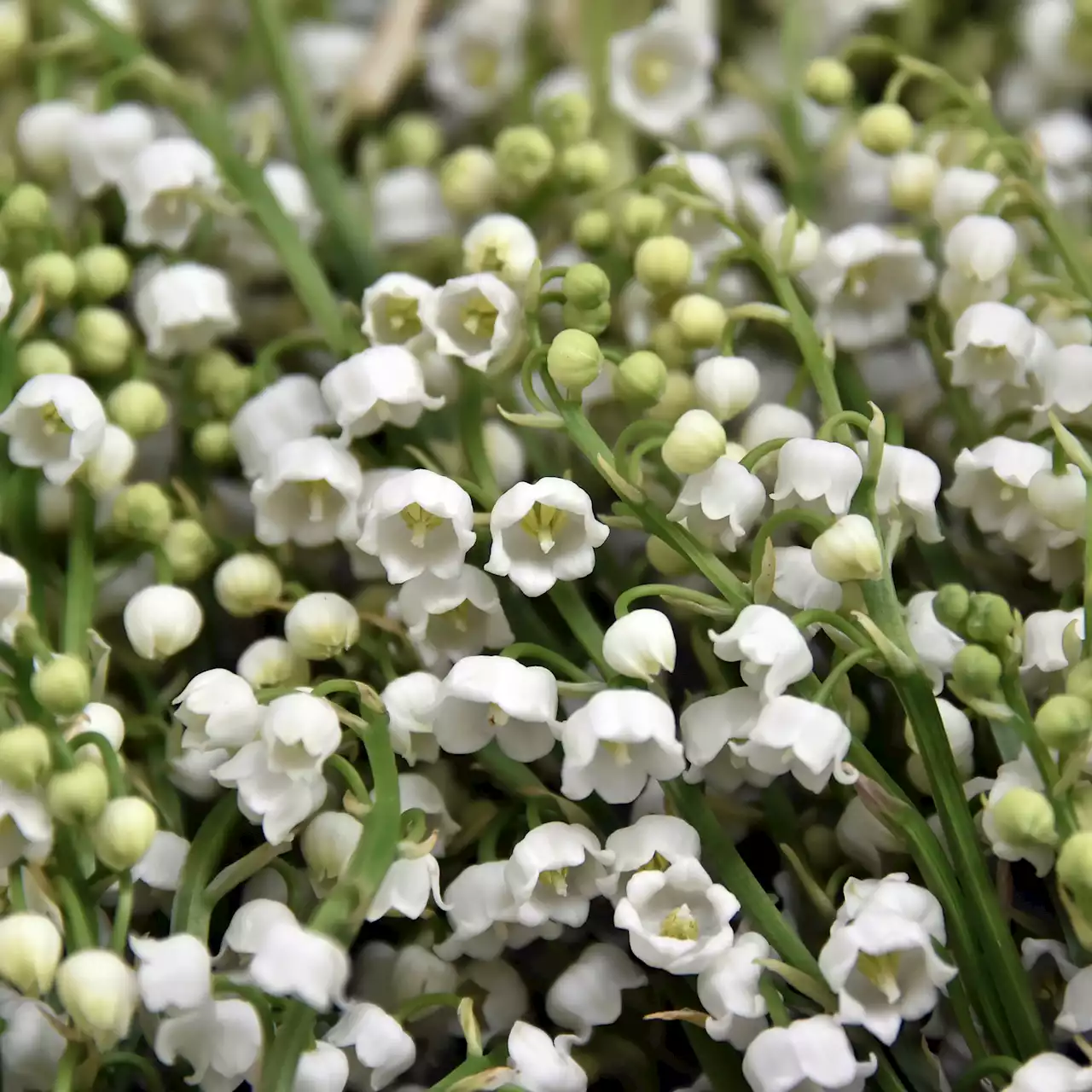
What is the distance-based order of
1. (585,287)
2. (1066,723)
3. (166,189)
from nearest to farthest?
(1066,723), (585,287), (166,189)

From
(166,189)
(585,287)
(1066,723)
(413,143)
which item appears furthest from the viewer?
(413,143)

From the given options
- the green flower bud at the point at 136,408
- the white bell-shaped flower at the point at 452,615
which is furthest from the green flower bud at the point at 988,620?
the green flower bud at the point at 136,408

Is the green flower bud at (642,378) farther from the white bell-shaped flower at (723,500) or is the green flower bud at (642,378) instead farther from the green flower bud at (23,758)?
the green flower bud at (23,758)

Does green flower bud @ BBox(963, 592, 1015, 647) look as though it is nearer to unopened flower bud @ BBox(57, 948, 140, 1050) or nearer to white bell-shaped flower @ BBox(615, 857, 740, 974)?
white bell-shaped flower @ BBox(615, 857, 740, 974)

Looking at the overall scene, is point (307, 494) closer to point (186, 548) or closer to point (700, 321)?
point (186, 548)

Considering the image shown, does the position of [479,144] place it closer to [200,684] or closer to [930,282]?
[930,282]

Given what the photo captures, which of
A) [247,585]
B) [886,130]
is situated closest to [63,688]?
[247,585]

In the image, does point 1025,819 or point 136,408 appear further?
point 136,408
